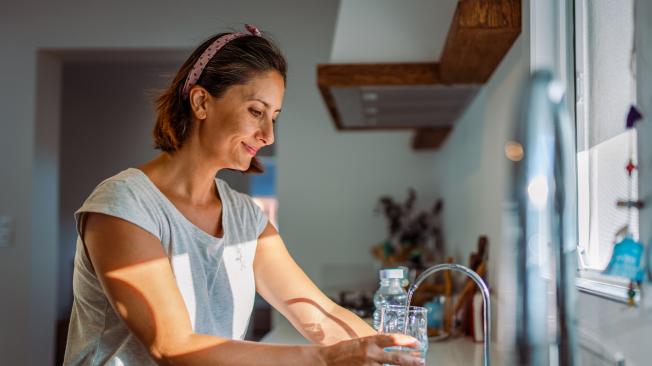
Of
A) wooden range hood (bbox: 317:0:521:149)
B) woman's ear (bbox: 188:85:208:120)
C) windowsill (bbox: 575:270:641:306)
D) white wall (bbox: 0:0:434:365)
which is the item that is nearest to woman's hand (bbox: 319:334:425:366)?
windowsill (bbox: 575:270:641:306)

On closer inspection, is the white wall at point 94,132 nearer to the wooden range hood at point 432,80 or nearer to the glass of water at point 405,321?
the wooden range hood at point 432,80

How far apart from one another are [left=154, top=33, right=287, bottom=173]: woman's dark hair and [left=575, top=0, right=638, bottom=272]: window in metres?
0.57

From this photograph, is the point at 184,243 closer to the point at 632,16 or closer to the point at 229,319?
the point at 229,319

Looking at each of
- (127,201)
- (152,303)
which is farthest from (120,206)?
(152,303)

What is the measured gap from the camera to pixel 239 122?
4.51 feet

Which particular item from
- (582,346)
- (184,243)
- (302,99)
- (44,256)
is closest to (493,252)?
(582,346)

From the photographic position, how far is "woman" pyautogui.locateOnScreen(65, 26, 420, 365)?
1123 millimetres

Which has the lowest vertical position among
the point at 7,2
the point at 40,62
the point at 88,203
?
the point at 88,203

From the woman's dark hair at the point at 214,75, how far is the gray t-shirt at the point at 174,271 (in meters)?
0.14

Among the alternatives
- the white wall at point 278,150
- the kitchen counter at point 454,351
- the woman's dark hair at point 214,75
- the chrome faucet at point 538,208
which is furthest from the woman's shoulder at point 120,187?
the white wall at point 278,150

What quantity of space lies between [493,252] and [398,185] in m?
1.76

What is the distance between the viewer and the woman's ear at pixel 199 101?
1.40 metres

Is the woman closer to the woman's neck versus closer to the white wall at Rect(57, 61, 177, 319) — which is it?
the woman's neck

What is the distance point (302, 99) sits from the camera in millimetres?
3738
